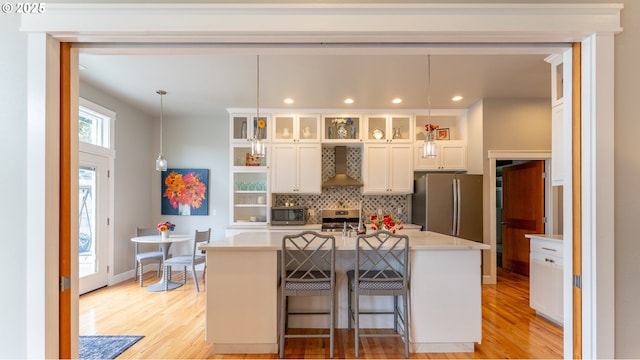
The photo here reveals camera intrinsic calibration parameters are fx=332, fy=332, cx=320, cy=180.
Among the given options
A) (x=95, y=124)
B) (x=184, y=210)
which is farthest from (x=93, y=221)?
(x=184, y=210)

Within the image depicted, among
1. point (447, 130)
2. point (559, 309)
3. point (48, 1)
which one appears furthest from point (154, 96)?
point (559, 309)

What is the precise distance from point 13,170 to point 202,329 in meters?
2.41

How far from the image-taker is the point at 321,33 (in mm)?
1458

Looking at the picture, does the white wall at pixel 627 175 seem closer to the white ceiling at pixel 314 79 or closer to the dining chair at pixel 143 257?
the white ceiling at pixel 314 79

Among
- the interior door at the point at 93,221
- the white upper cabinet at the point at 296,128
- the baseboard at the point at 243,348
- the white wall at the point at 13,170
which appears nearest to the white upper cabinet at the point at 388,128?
the white upper cabinet at the point at 296,128

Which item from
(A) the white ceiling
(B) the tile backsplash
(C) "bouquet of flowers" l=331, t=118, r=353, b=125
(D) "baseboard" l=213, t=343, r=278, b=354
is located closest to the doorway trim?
(D) "baseboard" l=213, t=343, r=278, b=354

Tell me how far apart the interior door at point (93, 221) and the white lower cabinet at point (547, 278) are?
5.65 meters

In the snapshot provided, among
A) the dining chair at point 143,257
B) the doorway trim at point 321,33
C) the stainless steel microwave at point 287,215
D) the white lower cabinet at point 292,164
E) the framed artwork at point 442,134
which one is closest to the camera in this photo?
the doorway trim at point 321,33

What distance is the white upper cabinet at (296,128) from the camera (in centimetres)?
559

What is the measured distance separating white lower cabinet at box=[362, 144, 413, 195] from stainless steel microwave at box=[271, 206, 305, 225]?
Result: 122 cm

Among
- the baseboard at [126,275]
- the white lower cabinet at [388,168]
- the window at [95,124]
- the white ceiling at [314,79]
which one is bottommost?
the baseboard at [126,275]

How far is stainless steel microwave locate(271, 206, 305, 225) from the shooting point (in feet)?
17.9

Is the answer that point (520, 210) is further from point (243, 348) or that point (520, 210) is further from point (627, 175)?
point (243, 348)

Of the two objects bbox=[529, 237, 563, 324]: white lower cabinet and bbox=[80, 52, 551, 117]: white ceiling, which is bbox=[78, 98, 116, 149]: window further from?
bbox=[529, 237, 563, 324]: white lower cabinet
